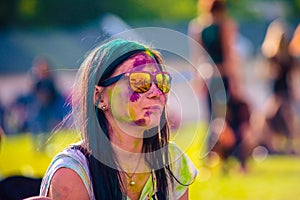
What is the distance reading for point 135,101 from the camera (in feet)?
13.1

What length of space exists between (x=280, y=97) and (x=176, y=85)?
9.01 m

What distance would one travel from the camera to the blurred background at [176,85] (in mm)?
9391

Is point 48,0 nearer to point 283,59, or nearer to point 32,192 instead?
point 283,59

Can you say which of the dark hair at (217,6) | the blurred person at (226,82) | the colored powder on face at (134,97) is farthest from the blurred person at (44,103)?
the colored powder on face at (134,97)

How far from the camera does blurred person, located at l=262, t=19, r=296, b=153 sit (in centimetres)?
1298

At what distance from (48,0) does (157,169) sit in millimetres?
37774

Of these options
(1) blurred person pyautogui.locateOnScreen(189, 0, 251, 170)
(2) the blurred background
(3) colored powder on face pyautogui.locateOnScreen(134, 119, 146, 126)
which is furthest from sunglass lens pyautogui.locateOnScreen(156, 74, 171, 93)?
(1) blurred person pyautogui.locateOnScreen(189, 0, 251, 170)

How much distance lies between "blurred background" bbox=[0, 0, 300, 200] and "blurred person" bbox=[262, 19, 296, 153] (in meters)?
0.01

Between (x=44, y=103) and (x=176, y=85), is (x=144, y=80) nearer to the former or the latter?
(x=176, y=85)

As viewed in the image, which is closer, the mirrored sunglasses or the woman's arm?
the woman's arm

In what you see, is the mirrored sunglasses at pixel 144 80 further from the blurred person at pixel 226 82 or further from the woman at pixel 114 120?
the blurred person at pixel 226 82

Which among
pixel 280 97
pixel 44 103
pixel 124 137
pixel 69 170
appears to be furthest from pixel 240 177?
pixel 44 103

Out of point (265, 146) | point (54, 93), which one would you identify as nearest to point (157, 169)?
point (265, 146)

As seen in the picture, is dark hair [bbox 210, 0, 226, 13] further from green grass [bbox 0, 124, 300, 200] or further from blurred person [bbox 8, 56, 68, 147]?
blurred person [bbox 8, 56, 68, 147]
